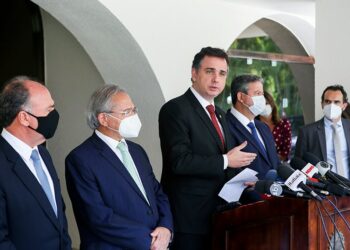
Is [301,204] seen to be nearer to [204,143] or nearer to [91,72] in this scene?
[204,143]

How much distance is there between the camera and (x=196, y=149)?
126 inches

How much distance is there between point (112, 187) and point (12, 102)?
0.64 metres

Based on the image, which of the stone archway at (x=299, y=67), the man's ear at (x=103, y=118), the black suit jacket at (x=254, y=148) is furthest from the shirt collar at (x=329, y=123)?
the stone archway at (x=299, y=67)

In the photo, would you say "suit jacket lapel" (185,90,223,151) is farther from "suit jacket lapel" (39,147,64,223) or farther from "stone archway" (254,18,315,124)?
"stone archway" (254,18,315,124)

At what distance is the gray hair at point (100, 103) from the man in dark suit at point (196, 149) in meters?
0.43

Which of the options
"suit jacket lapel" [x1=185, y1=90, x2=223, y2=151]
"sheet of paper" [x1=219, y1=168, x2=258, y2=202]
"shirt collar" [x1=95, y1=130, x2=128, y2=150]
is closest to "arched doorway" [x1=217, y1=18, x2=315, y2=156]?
"suit jacket lapel" [x1=185, y1=90, x2=223, y2=151]

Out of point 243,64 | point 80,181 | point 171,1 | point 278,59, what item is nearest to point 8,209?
point 80,181

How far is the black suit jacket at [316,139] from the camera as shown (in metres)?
4.70

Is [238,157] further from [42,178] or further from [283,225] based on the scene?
[42,178]

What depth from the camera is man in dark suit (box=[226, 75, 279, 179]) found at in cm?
350

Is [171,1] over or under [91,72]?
over

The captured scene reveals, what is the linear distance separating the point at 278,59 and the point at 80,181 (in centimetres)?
429

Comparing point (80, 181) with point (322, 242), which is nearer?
point (322, 242)

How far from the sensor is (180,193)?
10.5ft
